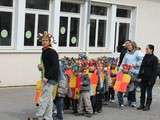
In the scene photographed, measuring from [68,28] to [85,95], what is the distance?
8.54 metres

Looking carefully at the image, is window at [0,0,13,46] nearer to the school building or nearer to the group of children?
the school building

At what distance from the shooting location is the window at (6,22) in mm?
17797

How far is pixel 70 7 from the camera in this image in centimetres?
2078

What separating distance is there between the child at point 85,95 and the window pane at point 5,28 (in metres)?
5.96

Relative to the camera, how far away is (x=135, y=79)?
48.0 feet

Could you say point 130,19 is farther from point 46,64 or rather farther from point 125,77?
point 46,64

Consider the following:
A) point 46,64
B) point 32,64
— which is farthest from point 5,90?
point 46,64

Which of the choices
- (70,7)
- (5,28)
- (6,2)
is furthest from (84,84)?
(70,7)

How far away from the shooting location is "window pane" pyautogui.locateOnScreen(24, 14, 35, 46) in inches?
737

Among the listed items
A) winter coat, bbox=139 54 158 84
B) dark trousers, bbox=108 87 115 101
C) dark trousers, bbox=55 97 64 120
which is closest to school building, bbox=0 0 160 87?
dark trousers, bbox=108 87 115 101

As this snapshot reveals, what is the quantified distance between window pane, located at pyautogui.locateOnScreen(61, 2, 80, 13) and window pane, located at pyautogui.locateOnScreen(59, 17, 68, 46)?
37cm

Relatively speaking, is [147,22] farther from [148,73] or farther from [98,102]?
[98,102]

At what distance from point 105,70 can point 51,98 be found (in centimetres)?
296

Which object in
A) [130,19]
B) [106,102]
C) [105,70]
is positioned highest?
[130,19]
